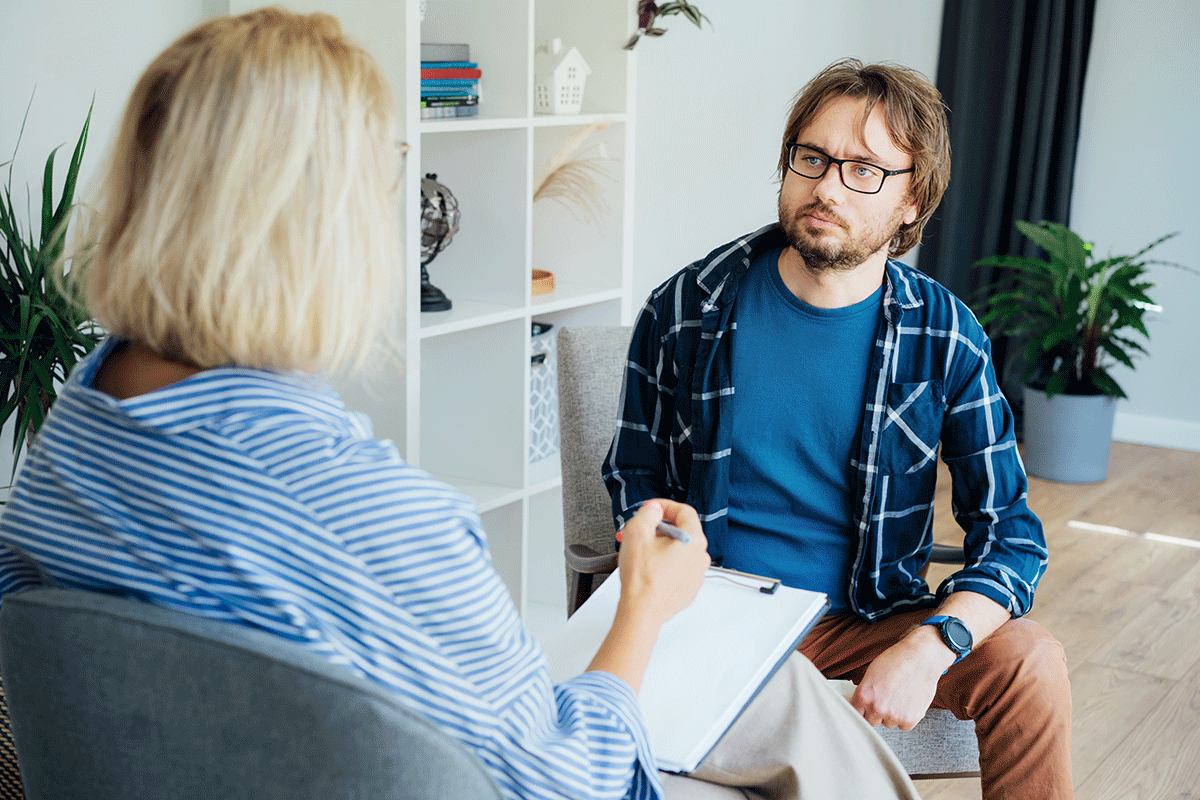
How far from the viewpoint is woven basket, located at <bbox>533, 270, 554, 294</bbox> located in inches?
92.9

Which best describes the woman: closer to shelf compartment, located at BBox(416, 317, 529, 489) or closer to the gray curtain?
shelf compartment, located at BBox(416, 317, 529, 489)

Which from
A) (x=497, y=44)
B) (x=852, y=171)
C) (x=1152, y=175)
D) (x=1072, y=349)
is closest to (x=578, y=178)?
(x=497, y=44)

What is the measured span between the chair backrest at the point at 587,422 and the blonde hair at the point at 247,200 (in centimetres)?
98

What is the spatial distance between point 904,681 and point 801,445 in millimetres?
375

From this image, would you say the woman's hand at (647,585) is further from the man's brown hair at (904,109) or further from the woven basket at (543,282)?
the woven basket at (543,282)

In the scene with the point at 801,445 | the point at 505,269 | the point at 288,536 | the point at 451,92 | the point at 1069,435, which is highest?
the point at 451,92

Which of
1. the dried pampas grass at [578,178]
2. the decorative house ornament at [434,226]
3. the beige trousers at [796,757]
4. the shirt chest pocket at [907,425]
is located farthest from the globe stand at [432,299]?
the beige trousers at [796,757]

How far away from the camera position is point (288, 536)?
69 cm

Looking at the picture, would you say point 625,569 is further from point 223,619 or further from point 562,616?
point 562,616

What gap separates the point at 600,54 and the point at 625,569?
5.38 feet

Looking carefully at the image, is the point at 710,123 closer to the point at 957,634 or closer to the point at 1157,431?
the point at 1157,431

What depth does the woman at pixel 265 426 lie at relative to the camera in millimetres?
696

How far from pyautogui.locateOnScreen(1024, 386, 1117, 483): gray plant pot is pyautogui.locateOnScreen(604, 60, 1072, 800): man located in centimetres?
237

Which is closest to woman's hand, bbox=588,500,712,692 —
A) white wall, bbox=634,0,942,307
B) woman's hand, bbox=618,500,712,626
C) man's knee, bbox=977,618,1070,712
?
woman's hand, bbox=618,500,712,626
